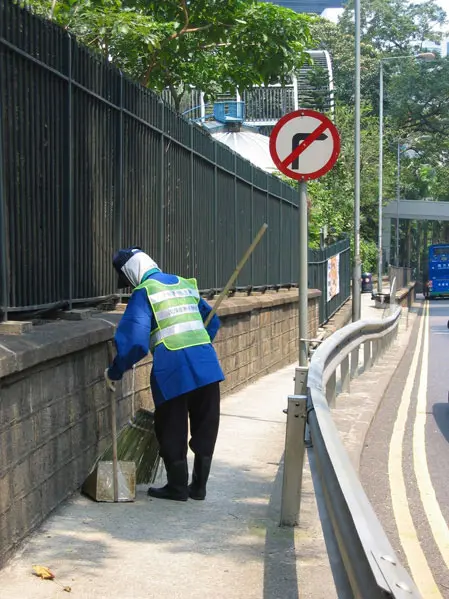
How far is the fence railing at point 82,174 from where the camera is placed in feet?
19.0

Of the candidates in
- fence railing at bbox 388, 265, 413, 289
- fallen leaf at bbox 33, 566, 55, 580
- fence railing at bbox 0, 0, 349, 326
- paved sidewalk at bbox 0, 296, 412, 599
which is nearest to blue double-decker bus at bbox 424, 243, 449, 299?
fence railing at bbox 388, 265, 413, 289

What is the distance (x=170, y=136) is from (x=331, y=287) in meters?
17.5

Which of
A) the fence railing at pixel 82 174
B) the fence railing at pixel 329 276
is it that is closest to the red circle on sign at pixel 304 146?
the fence railing at pixel 82 174

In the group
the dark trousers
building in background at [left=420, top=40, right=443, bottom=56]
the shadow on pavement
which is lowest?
the shadow on pavement

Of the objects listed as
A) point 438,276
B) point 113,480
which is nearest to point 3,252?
point 113,480

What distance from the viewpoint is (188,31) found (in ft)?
42.6

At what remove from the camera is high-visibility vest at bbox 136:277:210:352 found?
6.04 metres

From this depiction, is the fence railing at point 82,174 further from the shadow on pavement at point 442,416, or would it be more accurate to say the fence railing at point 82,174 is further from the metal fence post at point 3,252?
the shadow on pavement at point 442,416

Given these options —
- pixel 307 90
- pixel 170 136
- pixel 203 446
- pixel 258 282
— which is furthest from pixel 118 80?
pixel 307 90

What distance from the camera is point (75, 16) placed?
12.1 meters

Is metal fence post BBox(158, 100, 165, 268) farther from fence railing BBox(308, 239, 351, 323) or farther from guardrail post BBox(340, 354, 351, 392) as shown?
fence railing BBox(308, 239, 351, 323)

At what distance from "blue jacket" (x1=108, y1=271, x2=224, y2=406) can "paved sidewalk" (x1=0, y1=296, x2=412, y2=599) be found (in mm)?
721

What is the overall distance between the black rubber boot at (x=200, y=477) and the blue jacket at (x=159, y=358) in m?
0.46

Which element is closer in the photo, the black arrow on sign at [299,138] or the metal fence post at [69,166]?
the metal fence post at [69,166]
